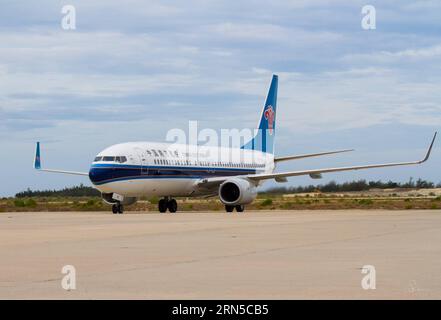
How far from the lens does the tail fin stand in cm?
5291

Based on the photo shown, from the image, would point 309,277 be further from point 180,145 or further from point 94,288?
point 180,145

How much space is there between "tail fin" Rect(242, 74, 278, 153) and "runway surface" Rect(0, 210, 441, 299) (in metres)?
32.0

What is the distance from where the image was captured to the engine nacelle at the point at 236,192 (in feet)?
137

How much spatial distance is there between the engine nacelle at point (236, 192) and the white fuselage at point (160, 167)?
1.92 metres

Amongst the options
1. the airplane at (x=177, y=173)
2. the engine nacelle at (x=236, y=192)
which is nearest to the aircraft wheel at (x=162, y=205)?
the airplane at (x=177, y=173)

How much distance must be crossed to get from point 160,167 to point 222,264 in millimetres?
28897

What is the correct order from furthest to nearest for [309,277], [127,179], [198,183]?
[198,183] < [127,179] < [309,277]

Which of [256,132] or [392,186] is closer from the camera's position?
[256,132]

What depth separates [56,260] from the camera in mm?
13445

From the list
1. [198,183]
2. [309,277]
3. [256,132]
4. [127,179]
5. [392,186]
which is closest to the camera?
[309,277]

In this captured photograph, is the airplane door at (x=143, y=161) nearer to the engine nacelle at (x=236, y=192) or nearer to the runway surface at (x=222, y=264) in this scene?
the engine nacelle at (x=236, y=192)

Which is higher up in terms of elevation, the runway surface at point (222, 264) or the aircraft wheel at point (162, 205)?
the aircraft wheel at point (162, 205)
